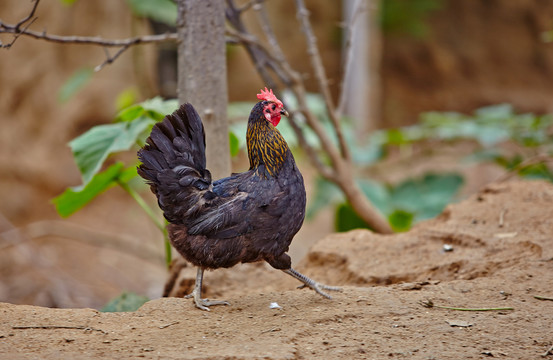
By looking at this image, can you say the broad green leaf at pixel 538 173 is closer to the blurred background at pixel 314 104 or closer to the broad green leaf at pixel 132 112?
the blurred background at pixel 314 104

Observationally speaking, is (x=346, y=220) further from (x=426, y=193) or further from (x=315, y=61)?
(x=315, y=61)

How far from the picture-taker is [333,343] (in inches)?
90.8

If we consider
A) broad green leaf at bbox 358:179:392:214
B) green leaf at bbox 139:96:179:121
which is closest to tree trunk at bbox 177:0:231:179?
green leaf at bbox 139:96:179:121

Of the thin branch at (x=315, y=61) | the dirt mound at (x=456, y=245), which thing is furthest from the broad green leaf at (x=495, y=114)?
the thin branch at (x=315, y=61)

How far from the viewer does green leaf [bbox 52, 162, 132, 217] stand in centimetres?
352

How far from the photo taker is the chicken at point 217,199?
8.95ft

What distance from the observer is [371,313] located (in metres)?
2.63

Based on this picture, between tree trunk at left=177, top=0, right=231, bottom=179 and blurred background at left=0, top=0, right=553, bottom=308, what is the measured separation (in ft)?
2.44

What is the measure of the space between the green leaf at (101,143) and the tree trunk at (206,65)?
33cm

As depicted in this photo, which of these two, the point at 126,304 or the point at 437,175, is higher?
the point at 437,175

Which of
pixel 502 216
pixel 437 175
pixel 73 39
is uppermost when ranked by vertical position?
pixel 437 175

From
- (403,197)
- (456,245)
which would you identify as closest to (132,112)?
(456,245)

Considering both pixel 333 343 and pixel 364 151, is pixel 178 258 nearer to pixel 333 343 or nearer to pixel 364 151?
pixel 333 343

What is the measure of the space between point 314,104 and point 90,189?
3.00 meters
